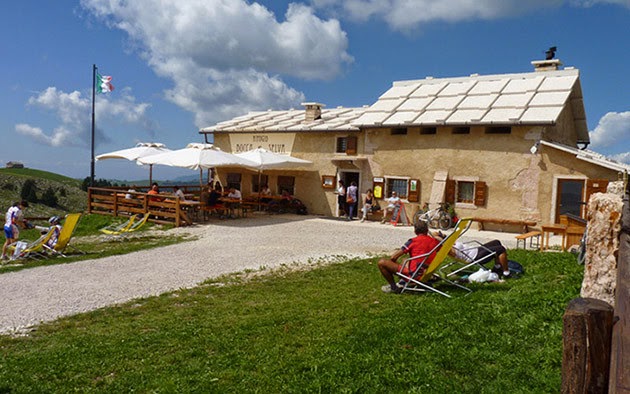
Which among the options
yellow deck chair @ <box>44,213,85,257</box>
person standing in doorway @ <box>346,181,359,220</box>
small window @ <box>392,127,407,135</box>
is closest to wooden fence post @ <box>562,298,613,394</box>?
yellow deck chair @ <box>44,213,85,257</box>

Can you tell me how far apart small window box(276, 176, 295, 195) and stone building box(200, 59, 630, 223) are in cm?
5

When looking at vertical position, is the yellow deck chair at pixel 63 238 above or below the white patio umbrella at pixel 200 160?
below

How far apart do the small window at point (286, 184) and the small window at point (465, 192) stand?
24.2 feet

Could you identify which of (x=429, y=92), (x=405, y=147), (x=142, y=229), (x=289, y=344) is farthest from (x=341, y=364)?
(x=429, y=92)

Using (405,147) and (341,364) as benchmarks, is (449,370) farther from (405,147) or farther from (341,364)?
(405,147)

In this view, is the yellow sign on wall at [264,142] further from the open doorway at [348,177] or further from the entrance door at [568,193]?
the entrance door at [568,193]

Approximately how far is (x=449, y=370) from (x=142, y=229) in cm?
1312

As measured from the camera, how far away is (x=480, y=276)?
22.6 ft

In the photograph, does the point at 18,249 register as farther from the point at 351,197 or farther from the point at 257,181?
the point at 257,181

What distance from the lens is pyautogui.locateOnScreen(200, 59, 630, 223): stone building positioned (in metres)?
14.6

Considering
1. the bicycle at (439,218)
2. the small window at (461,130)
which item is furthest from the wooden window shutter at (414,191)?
the small window at (461,130)

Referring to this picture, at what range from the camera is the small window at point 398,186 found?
17.5m

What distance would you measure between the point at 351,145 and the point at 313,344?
14.9 m

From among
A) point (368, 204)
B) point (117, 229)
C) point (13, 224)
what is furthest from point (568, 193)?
point (13, 224)
